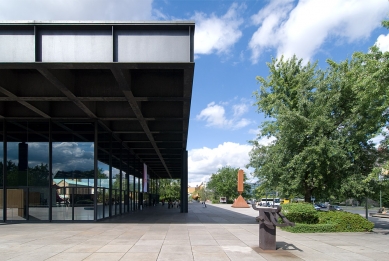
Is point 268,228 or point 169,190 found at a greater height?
point 268,228

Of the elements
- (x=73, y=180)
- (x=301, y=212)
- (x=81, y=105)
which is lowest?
(x=301, y=212)

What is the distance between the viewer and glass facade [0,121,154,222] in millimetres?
21094

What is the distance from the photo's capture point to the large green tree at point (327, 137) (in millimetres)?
17609

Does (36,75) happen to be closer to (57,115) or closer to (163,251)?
(57,115)

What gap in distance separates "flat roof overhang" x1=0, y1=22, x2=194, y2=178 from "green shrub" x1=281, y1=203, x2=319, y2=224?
7495 mm

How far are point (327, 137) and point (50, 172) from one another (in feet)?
55.1

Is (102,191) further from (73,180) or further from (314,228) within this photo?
(314,228)

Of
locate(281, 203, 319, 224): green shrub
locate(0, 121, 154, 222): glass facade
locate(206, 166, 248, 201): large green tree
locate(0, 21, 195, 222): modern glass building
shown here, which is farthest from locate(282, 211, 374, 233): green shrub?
locate(206, 166, 248, 201): large green tree

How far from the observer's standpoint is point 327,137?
18.8 m

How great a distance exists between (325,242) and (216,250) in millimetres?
4806

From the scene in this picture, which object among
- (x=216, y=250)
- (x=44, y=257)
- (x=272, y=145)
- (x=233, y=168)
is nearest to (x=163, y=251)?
(x=216, y=250)

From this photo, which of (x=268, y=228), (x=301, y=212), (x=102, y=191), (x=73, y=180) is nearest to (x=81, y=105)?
(x=73, y=180)

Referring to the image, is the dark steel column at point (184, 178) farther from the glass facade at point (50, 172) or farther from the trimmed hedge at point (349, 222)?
the trimmed hedge at point (349, 222)

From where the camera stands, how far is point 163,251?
10.8 metres
